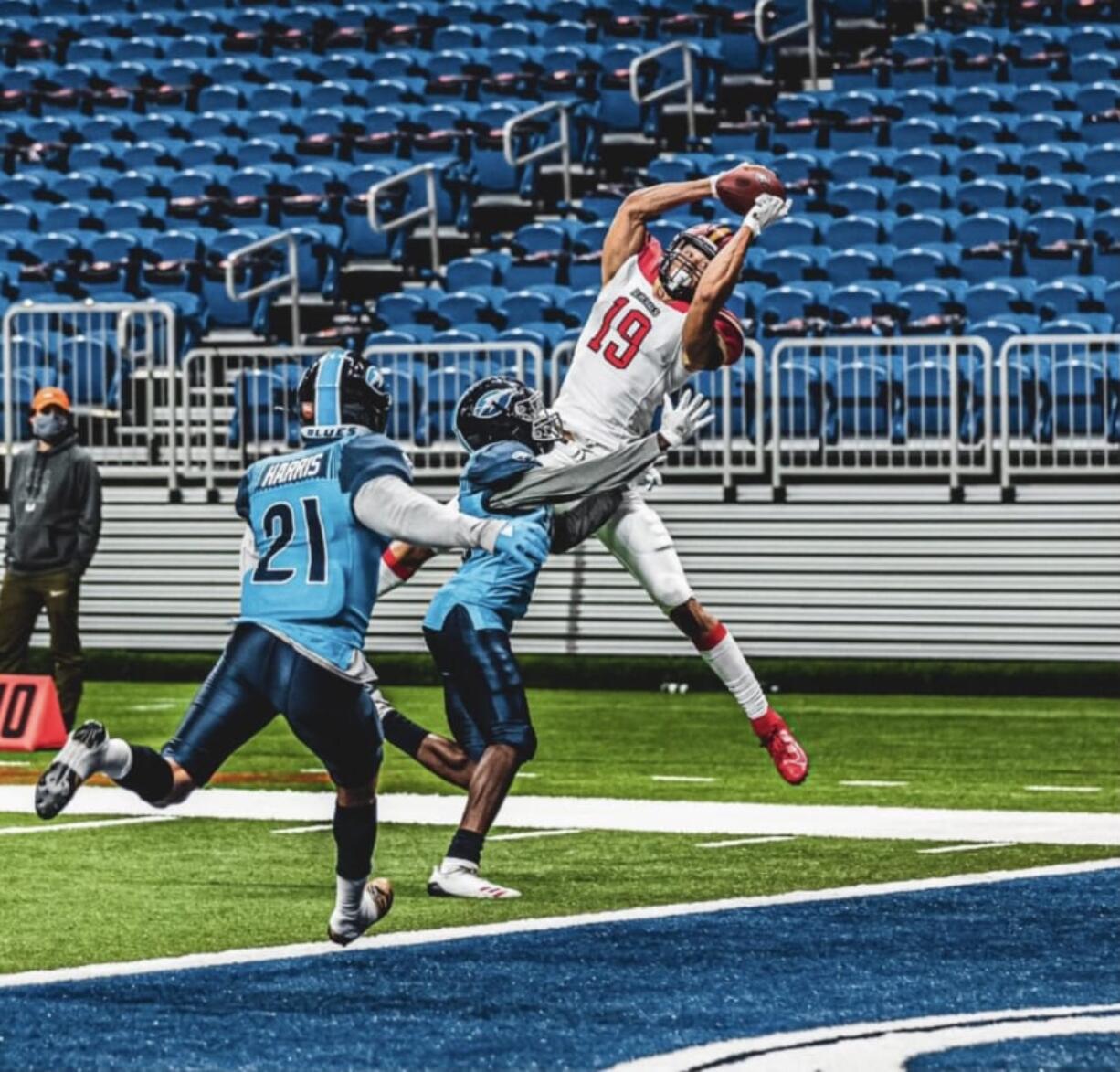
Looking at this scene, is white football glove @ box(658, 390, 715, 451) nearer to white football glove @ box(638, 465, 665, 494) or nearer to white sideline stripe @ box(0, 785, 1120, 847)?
white football glove @ box(638, 465, 665, 494)

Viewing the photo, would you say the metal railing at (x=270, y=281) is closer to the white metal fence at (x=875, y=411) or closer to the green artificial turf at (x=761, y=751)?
the green artificial turf at (x=761, y=751)

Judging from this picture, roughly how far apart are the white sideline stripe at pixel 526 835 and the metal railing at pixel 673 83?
1496cm

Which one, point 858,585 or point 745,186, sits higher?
point 745,186

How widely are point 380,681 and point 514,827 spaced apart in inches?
322

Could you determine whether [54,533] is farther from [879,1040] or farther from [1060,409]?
[879,1040]

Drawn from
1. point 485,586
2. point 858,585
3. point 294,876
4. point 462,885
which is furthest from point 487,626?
point 858,585

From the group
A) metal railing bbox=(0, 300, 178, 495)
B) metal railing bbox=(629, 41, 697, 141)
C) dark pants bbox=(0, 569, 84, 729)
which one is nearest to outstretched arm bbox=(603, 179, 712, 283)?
dark pants bbox=(0, 569, 84, 729)

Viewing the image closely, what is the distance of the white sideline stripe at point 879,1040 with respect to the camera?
636 centimetres

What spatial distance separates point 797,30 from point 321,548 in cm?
1969

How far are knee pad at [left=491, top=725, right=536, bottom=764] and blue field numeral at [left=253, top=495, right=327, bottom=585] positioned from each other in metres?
1.56

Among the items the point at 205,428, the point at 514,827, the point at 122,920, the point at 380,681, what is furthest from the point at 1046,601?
the point at 122,920

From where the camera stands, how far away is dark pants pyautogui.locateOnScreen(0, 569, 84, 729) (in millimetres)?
16328

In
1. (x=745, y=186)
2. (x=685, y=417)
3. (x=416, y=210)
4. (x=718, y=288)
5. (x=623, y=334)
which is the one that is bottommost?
(x=685, y=417)

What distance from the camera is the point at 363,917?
27.0 feet
